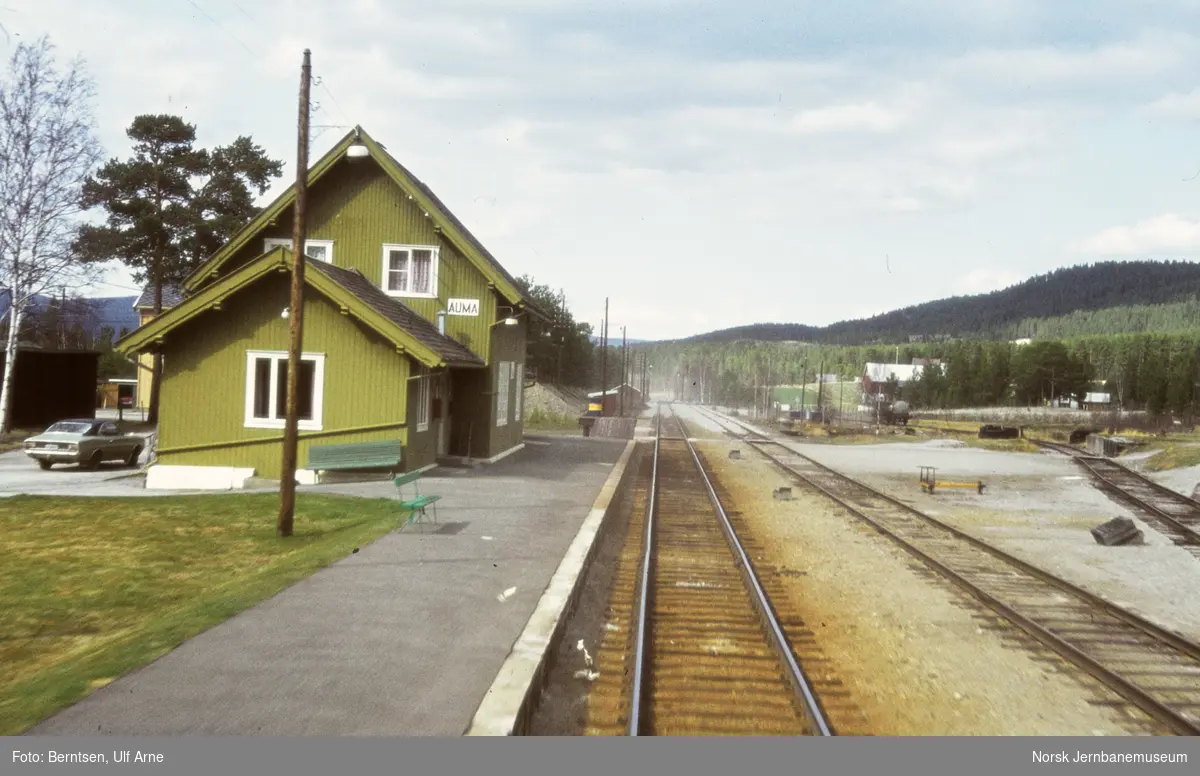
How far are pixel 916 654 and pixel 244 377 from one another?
1459cm

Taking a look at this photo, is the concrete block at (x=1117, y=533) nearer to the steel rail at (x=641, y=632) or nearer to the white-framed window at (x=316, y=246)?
the steel rail at (x=641, y=632)

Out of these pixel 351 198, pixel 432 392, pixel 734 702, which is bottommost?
pixel 734 702

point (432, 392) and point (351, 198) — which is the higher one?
point (351, 198)

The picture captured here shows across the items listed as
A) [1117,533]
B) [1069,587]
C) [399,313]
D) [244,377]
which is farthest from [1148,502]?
[244,377]

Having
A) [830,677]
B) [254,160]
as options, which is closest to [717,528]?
[830,677]

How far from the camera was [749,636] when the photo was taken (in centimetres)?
851

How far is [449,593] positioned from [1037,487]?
68.6 feet

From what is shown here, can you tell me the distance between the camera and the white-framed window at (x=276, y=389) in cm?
1775

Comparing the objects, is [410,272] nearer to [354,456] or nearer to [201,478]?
[354,456]

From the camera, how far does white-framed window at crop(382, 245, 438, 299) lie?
22062 millimetres

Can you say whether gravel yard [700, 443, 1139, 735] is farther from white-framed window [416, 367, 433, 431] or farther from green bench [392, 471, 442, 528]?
white-framed window [416, 367, 433, 431]

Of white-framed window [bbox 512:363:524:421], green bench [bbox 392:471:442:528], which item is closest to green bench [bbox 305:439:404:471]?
green bench [bbox 392:471:442:528]

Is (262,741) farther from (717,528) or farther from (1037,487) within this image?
(1037,487)

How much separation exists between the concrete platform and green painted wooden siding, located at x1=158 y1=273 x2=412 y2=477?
625 cm
